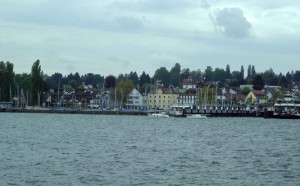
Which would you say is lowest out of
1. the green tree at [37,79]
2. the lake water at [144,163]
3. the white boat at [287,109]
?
the lake water at [144,163]

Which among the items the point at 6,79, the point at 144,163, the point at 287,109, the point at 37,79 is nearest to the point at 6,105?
the point at 6,79

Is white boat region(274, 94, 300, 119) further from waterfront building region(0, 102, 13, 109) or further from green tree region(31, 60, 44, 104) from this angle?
waterfront building region(0, 102, 13, 109)

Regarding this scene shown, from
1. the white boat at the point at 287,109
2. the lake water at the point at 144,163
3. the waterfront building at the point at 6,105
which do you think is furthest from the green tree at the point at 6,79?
the lake water at the point at 144,163

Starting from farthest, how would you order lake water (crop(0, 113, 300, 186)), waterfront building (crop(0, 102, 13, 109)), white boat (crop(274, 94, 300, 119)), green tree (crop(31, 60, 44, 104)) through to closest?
1. waterfront building (crop(0, 102, 13, 109))
2. green tree (crop(31, 60, 44, 104))
3. white boat (crop(274, 94, 300, 119))
4. lake water (crop(0, 113, 300, 186))

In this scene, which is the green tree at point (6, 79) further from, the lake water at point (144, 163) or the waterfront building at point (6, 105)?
the lake water at point (144, 163)

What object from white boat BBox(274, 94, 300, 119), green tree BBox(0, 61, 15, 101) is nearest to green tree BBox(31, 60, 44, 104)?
green tree BBox(0, 61, 15, 101)

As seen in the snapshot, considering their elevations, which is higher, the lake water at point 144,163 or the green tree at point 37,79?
the green tree at point 37,79

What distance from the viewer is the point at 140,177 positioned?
126 ft

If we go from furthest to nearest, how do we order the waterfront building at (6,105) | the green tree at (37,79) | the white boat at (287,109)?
1. the waterfront building at (6,105)
2. the green tree at (37,79)
3. the white boat at (287,109)

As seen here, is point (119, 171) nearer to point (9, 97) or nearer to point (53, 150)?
point (53, 150)

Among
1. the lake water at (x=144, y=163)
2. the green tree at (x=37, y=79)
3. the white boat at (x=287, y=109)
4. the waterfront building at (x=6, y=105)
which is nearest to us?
the lake water at (x=144, y=163)

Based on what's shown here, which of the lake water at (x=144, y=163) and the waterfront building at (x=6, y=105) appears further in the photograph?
the waterfront building at (x=6, y=105)

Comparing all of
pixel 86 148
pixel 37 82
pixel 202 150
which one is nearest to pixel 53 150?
pixel 86 148

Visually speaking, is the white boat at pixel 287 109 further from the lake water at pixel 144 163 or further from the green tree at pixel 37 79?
the lake water at pixel 144 163
